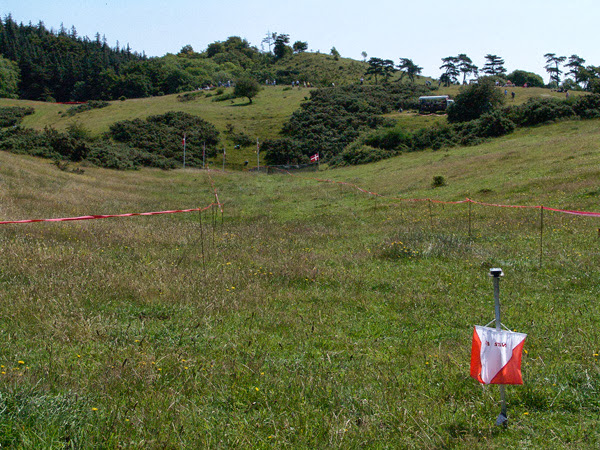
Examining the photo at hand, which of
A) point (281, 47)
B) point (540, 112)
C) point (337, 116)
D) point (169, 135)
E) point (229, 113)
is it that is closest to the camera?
point (540, 112)

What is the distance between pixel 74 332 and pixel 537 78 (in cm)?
16003

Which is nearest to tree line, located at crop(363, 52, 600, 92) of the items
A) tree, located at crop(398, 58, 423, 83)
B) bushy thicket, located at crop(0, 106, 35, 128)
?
tree, located at crop(398, 58, 423, 83)

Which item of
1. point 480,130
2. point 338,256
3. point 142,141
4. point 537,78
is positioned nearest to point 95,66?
point 142,141

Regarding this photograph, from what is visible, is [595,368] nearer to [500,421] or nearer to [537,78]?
[500,421]

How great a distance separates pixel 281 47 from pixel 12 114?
119 meters

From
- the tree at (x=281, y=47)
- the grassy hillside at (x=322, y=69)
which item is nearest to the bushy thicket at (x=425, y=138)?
the grassy hillside at (x=322, y=69)

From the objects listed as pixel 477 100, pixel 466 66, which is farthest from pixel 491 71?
pixel 477 100

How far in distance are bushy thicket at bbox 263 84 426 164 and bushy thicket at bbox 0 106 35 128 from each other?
145 ft

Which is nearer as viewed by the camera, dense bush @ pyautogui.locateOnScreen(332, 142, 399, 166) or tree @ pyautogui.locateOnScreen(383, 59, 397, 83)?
dense bush @ pyautogui.locateOnScreen(332, 142, 399, 166)

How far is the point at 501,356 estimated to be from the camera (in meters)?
3.58

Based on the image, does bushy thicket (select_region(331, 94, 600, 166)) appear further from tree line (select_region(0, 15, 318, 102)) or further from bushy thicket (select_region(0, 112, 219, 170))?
tree line (select_region(0, 15, 318, 102))

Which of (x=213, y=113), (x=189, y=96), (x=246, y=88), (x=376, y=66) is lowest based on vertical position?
(x=213, y=113)

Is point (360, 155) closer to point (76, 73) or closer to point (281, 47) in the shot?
point (76, 73)

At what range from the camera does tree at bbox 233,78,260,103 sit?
323ft
